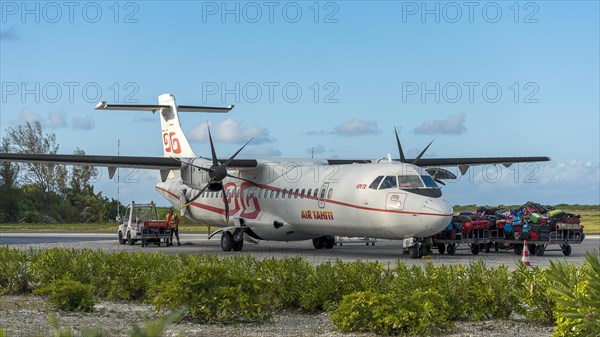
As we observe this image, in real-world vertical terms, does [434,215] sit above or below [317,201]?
below

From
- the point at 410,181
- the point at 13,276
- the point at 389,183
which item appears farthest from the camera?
the point at 389,183

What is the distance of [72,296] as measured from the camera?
10.5 meters

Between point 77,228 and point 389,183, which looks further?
point 77,228

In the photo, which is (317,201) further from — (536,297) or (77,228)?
(77,228)

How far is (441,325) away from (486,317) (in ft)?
3.68

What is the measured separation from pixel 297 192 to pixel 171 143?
1013cm

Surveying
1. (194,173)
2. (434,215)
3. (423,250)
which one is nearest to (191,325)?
(434,215)

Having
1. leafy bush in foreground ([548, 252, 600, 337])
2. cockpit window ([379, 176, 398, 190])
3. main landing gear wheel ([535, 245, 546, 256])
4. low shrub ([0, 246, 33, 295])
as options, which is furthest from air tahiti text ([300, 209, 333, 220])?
leafy bush in foreground ([548, 252, 600, 337])

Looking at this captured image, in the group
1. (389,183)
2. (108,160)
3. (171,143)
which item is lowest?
(389,183)

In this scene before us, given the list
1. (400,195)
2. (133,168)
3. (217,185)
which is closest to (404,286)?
(400,195)

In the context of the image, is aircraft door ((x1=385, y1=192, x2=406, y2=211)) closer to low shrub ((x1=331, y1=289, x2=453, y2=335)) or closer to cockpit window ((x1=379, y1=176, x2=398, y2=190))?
cockpit window ((x1=379, y1=176, x2=398, y2=190))

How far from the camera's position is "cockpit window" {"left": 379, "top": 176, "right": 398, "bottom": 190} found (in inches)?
834

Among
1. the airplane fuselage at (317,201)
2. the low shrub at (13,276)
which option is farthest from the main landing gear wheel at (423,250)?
the low shrub at (13,276)

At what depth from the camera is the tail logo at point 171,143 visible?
3288 cm
